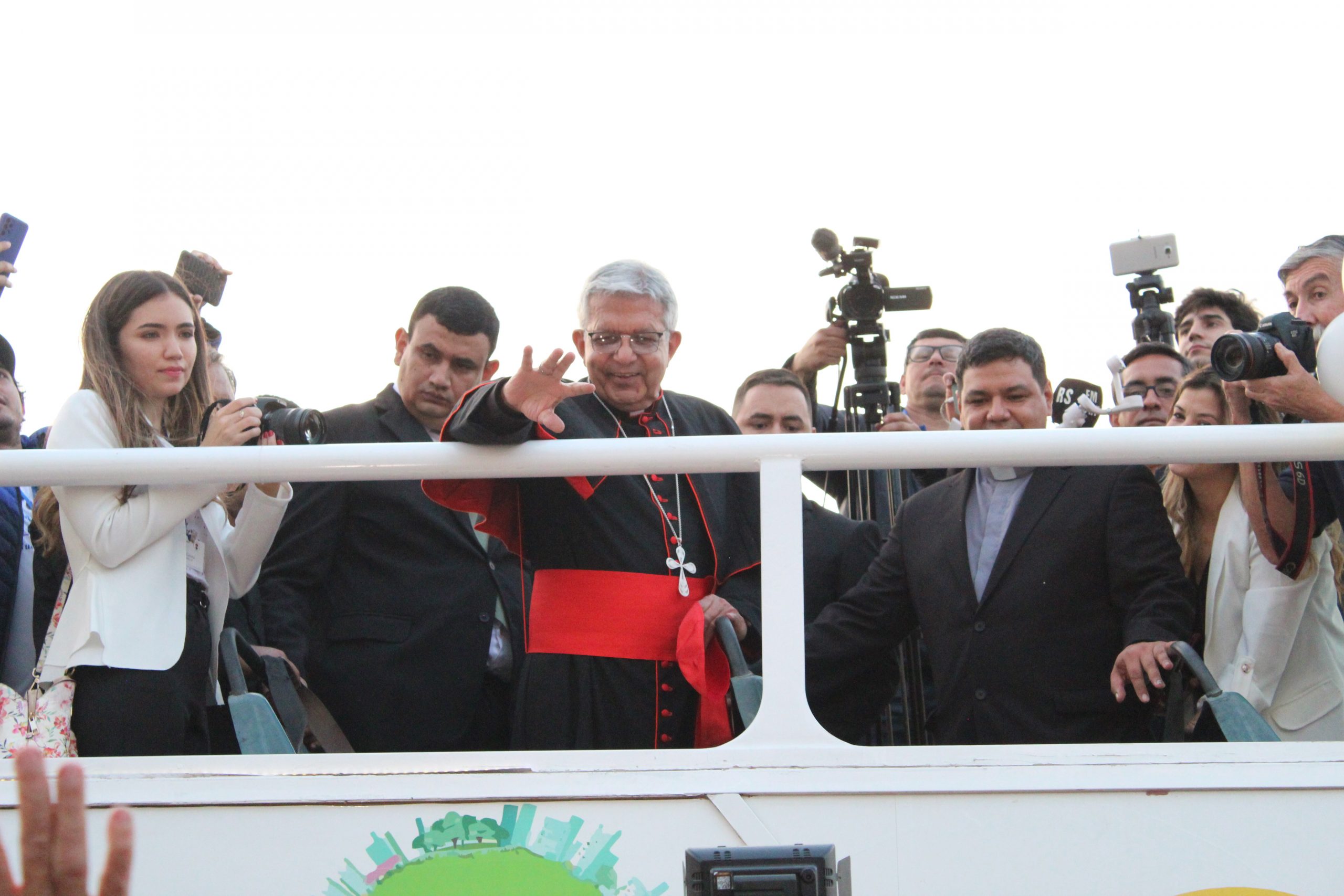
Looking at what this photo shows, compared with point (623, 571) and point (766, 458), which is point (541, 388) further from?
point (623, 571)

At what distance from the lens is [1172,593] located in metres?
2.78

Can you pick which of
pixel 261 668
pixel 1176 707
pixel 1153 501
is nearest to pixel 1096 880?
pixel 1176 707

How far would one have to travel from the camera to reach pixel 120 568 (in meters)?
2.54

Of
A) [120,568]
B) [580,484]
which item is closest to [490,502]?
[580,484]

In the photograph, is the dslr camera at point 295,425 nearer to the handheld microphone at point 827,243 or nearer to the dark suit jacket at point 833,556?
the dark suit jacket at point 833,556

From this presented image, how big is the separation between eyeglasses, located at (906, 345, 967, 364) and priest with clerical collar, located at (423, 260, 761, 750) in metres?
1.85

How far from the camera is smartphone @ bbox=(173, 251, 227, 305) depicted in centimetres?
362

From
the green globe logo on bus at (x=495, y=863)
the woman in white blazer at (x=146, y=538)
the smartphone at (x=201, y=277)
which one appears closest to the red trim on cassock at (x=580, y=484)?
the woman in white blazer at (x=146, y=538)

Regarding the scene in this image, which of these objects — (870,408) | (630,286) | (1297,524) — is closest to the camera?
(1297,524)

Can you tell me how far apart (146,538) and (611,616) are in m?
0.97

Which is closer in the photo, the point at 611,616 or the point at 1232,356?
the point at 1232,356

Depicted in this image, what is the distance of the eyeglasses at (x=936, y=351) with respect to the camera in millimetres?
4812

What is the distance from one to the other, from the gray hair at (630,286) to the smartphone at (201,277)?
1.17 m

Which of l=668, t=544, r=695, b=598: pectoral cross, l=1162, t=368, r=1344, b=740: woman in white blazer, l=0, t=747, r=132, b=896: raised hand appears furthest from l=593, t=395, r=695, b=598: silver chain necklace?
l=0, t=747, r=132, b=896: raised hand
